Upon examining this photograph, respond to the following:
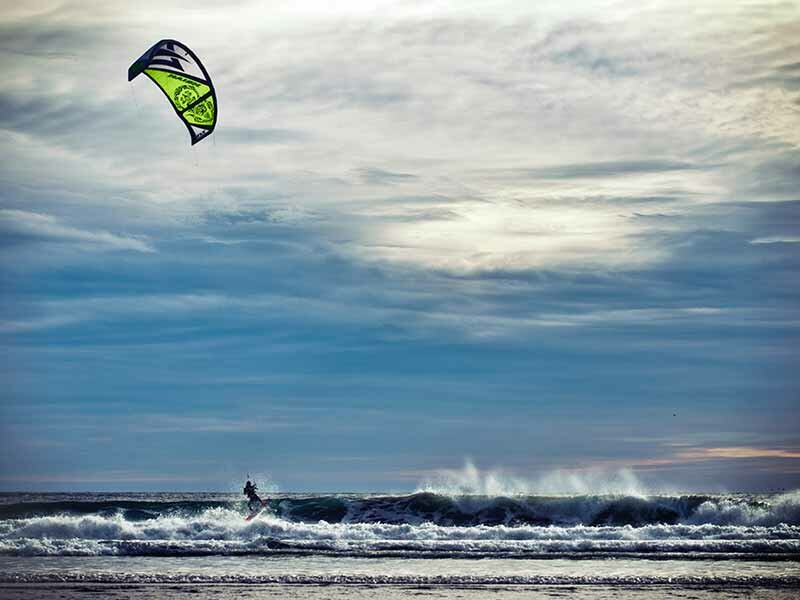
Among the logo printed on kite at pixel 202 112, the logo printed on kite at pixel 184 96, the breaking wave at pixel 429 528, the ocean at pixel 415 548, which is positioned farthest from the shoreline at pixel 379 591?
the logo printed on kite at pixel 184 96

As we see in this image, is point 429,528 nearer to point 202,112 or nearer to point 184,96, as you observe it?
point 202,112

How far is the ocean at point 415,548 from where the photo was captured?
65.8ft

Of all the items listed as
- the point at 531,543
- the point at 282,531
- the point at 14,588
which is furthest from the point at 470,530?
the point at 14,588

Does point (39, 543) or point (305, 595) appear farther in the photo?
point (39, 543)

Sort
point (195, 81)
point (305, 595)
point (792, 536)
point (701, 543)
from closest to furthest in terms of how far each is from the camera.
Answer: point (305, 595)
point (195, 81)
point (701, 543)
point (792, 536)

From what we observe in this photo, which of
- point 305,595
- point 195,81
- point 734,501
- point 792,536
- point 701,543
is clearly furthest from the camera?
point 734,501

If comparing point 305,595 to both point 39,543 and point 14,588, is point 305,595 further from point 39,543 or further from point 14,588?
point 39,543

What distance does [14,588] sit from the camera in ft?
65.1

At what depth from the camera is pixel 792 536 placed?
3012cm

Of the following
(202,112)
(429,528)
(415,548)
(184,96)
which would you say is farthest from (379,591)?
(429,528)

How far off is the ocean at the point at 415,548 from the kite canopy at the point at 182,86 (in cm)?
982

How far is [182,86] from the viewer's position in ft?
71.6

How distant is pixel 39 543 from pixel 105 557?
3331 mm

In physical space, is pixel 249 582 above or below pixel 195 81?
below
